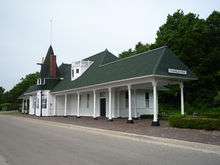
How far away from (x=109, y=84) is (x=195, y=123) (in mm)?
10877

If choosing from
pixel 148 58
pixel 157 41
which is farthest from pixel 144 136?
pixel 157 41

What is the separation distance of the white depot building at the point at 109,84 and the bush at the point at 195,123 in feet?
7.16

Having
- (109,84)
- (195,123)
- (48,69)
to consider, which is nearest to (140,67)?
(109,84)

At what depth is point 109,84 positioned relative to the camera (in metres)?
29.7

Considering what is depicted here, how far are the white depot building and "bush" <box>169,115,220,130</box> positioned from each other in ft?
7.16

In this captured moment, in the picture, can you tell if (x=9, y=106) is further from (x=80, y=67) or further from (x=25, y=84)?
(x=80, y=67)

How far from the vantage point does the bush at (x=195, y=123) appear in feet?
63.5

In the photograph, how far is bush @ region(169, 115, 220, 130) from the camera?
19344 mm

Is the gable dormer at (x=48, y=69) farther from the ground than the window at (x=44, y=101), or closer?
farther from the ground

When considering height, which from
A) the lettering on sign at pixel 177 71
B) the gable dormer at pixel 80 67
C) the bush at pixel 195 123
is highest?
the gable dormer at pixel 80 67

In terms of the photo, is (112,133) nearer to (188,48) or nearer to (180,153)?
(180,153)

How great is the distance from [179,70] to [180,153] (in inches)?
539

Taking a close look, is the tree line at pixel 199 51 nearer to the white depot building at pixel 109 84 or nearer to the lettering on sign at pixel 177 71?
the white depot building at pixel 109 84

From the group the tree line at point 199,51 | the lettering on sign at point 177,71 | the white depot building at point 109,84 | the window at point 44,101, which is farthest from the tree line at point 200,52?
the lettering on sign at point 177,71
